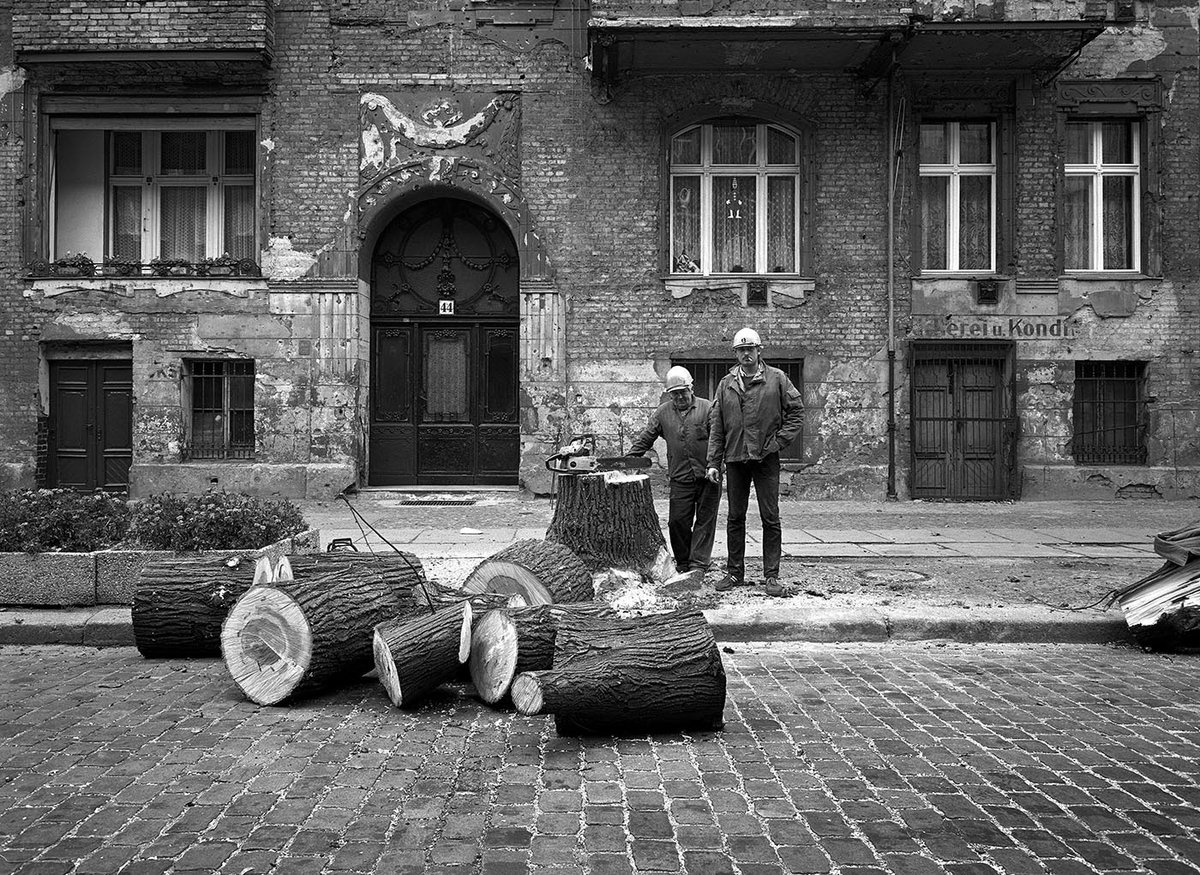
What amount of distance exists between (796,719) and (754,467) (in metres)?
3.59

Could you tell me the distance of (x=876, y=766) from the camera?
409 centimetres

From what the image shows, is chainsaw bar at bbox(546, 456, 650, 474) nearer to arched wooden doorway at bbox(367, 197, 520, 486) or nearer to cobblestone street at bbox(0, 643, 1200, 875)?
cobblestone street at bbox(0, 643, 1200, 875)

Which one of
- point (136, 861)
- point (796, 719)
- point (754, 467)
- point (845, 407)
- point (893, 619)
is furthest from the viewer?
point (845, 407)

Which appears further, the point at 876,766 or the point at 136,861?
the point at 876,766

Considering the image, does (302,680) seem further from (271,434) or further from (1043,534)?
(271,434)

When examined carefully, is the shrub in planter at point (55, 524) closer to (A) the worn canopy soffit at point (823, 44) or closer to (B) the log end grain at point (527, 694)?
(B) the log end grain at point (527, 694)

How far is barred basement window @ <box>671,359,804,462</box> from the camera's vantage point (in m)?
14.7

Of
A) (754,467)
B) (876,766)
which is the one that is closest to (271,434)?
(754,467)

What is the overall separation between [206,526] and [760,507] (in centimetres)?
468

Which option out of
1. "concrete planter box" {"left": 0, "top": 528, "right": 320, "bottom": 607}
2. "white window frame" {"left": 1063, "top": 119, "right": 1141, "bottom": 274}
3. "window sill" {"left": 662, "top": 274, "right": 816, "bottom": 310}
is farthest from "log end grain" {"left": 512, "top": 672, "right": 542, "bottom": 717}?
"white window frame" {"left": 1063, "top": 119, "right": 1141, "bottom": 274}

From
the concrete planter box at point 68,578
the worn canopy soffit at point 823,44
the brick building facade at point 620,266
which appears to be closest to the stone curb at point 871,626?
the concrete planter box at point 68,578

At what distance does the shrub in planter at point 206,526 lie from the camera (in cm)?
698

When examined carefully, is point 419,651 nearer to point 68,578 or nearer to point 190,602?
point 190,602

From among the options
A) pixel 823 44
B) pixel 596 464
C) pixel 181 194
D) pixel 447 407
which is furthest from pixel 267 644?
pixel 181 194
